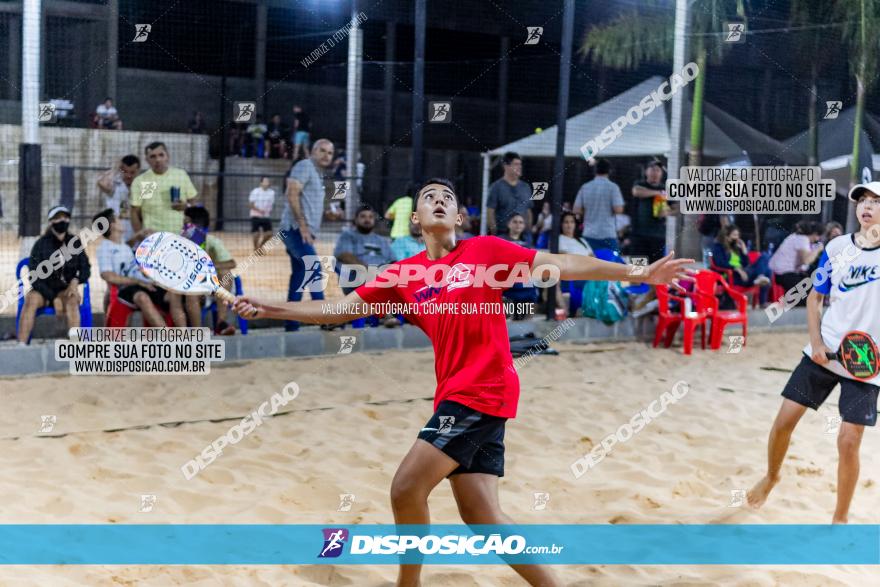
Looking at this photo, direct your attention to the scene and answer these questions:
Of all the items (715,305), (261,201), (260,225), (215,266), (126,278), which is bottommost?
(715,305)

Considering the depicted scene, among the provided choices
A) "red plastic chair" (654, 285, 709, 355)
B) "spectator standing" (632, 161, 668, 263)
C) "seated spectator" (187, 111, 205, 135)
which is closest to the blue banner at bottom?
"red plastic chair" (654, 285, 709, 355)

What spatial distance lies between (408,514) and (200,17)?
1935 centimetres

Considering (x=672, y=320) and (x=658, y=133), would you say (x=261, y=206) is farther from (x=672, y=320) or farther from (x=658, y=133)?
(x=672, y=320)

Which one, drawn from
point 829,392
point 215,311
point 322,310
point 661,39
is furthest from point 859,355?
point 661,39

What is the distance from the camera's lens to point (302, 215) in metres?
8.99

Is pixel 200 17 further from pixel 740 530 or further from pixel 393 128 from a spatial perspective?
pixel 740 530

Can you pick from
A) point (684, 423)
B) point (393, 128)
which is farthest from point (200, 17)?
point (684, 423)

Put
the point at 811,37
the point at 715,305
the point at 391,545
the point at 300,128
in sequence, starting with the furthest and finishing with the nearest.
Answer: the point at 300,128 → the point at 811,37 → the point at 715,305 → the point at 391,545

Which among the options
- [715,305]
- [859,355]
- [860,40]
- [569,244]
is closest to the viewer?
[859,355]

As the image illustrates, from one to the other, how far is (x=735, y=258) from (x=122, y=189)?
659cm

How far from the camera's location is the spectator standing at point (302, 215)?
8.94 meters

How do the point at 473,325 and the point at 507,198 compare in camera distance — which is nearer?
the point at 473,325

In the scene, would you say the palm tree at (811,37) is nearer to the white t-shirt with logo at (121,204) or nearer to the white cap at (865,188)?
the white cap at (865,188)

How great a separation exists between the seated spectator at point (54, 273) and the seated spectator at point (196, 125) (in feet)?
38.1
